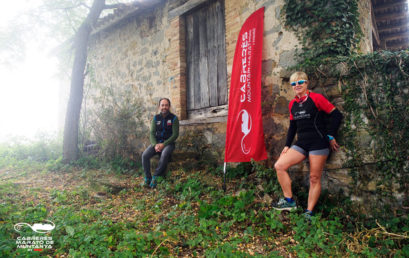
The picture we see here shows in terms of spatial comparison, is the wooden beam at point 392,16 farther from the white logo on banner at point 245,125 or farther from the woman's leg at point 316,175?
the woman's leg at point 316,175

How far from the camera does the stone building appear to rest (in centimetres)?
385

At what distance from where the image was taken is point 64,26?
7.20 m

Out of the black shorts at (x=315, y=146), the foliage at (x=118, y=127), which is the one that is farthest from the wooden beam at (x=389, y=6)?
the foliage at (x=118, y=127)

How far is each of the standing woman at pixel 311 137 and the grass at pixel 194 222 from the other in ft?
0.84

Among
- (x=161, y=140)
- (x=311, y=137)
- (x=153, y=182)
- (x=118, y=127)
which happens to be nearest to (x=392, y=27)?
(x=311, y=137)

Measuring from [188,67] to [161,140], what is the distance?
1963 millimetres

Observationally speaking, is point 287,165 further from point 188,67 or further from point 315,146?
point 188,67

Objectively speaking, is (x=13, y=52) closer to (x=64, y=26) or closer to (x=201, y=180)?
(x=64, y=26)

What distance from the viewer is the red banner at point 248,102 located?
3.78 metres

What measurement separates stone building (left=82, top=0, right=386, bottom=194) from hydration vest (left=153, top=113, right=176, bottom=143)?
0.59 m

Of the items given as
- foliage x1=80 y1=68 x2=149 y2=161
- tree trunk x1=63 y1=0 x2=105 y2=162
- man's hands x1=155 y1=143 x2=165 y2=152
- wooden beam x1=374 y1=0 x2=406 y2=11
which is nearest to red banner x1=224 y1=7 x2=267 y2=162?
man's hands x1=155 y1=143 x2=165 y2=152

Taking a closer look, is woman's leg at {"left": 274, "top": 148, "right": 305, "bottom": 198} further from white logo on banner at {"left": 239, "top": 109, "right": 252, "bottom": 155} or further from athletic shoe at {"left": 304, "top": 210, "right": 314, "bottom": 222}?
white logo on banner at {"left": 239, "top": 109, "right": 252, "bottom": 155}

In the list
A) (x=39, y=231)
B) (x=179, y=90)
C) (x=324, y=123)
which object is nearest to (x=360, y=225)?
(x=324, y=123)

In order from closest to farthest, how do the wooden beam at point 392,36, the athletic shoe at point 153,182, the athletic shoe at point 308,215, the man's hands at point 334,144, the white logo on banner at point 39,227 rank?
the white logo on banner at point 39,227, the athletic shoe at point 308,215, the man's hands at point 334,144, the athletic shoe at point 153,182, the wooden beam at point 392,36
